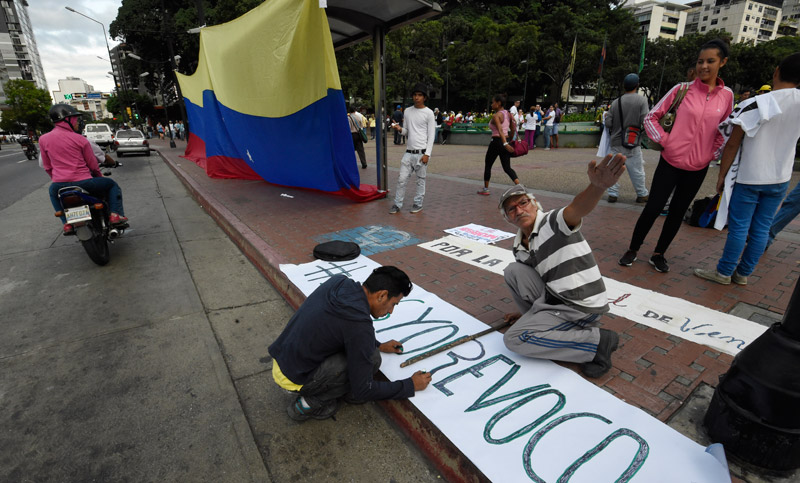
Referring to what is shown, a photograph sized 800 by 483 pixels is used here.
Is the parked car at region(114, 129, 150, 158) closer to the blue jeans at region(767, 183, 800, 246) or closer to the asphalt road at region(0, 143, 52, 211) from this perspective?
the asphalt road at region(0, 143, 52, 211)

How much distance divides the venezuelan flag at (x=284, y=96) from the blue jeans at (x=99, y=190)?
268cm

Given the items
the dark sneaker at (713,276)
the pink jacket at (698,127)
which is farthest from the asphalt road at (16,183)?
the dark sneaker at (713,276)

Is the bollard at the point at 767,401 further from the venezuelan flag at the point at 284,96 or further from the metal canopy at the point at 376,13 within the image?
the metal canopy at the point at 376,13

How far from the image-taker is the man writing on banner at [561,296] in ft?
7.32

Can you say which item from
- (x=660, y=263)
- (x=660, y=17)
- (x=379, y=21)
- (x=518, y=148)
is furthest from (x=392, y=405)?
(x=660, y=17)

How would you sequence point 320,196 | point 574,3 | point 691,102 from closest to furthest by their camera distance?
point 691,102, point 320,196, point 574,3

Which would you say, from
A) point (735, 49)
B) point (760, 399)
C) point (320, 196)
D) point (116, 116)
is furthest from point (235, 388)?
point (116, 116)

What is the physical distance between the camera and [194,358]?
114 inches

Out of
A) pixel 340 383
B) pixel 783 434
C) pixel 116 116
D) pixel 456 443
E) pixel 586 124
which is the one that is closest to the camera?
pixel 783 434

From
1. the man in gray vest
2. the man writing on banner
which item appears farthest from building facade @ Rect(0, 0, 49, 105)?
the man writing on banner

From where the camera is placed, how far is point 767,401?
1663 millimetres

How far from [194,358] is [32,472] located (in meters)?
1.02

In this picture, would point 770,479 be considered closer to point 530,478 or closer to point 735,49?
point 530,478

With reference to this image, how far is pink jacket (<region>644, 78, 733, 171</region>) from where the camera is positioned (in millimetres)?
3469
